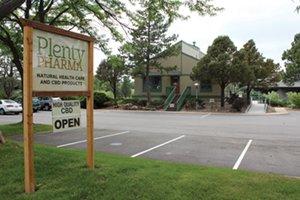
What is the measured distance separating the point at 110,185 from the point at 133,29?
11964mm

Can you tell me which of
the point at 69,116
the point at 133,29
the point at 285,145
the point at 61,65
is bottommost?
the point at 285,145

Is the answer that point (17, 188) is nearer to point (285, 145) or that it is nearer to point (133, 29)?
point (285, 145)

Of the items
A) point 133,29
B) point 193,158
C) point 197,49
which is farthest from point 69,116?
point 197,49

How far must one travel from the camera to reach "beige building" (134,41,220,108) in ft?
143

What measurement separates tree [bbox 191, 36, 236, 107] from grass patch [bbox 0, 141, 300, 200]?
30.1 meters

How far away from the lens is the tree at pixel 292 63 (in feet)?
191

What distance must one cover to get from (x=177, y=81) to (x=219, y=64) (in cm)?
870

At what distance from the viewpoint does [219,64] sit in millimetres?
37219

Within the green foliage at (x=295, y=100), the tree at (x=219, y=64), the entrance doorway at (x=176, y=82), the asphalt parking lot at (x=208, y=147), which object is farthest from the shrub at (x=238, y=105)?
the asphalt parking lot at (x=208, y=147)

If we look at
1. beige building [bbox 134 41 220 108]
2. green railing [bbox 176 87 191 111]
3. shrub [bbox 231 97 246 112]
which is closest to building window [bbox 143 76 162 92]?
beige building [bbox 134 41 220 108]

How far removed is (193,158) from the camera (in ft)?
36.0

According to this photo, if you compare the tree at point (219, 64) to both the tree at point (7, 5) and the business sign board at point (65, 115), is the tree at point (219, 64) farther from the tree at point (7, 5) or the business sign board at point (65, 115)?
the business sign board at point (65, 115)

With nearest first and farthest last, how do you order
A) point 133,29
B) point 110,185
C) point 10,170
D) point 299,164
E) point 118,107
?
point 110,185 < point 10,170 < point 299,164 < point 133,29 < point 118,107

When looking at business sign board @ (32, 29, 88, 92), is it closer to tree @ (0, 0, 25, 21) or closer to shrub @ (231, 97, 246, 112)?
tree @ (0, 0, 25, 21)
